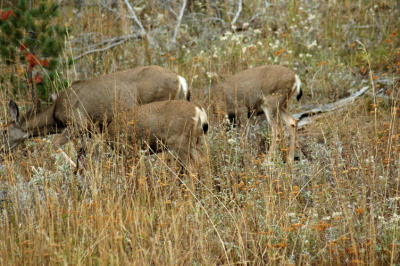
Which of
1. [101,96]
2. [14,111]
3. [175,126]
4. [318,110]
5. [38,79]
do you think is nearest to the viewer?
[175,126]

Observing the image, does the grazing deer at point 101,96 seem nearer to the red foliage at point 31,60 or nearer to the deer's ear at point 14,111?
the deer's ear at point 14,111

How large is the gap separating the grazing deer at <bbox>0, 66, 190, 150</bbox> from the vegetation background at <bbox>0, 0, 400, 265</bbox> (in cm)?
32

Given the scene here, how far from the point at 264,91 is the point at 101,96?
7.31ft

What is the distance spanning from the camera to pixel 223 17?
11.4m

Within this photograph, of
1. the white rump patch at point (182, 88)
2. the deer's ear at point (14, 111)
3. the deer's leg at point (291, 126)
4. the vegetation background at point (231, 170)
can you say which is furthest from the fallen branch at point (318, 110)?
the deer's ear at point (14, 111)

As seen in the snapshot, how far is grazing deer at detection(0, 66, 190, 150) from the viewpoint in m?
7.23

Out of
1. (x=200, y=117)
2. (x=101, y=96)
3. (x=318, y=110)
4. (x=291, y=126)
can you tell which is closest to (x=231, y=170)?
(x=200, y=117)

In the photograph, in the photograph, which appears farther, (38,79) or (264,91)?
(264,91)

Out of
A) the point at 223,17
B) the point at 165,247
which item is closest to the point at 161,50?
the point at 223,17

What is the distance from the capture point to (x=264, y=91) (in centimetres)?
773

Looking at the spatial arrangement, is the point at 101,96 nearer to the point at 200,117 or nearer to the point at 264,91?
the point at 200,117

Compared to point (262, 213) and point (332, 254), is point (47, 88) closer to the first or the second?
point (262, 213)

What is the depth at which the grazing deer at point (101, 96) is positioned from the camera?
285 inches

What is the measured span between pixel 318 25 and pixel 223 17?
201cm
